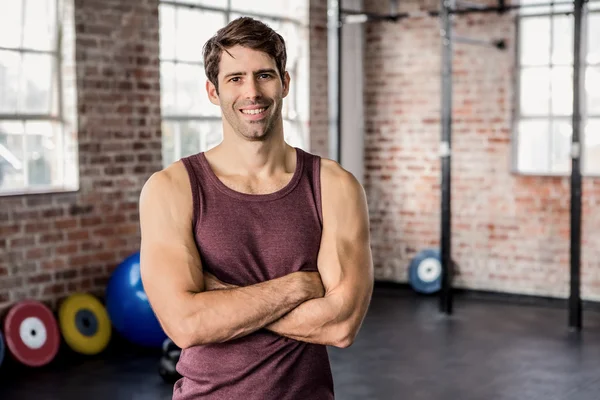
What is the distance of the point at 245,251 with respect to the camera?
1762 mm

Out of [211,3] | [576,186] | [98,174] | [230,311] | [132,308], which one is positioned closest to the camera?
[230,311]

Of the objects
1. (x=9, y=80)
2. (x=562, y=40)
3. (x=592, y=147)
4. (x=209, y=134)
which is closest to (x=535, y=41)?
(x=562, y=40)

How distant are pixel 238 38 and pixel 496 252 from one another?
618 cm

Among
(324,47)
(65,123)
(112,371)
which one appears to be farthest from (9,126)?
(324,47)

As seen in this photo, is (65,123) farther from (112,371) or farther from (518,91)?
(518,91)

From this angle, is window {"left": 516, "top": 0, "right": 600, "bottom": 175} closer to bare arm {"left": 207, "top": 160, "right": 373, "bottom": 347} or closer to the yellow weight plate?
the yellow weight plate

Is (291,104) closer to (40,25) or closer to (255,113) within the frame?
(40,25)

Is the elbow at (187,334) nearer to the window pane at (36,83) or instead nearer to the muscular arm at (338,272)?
the muscular arm at (338,272)

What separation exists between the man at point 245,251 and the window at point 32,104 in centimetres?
399

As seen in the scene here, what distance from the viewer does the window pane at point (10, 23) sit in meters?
5.42

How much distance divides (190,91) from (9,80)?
1564mm

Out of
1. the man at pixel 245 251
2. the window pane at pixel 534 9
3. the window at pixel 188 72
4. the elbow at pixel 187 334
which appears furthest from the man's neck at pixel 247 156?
the window pane at pixel 534 9

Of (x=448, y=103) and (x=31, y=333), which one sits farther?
(x=448, y=103)

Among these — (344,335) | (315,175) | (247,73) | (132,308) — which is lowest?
(132,308)
